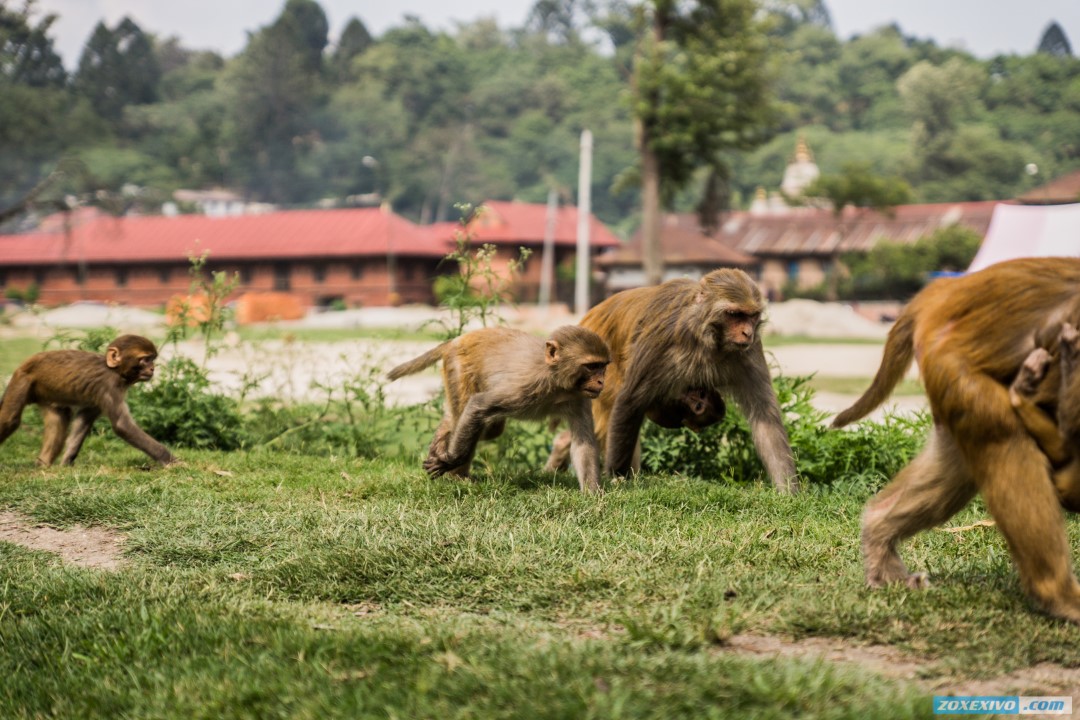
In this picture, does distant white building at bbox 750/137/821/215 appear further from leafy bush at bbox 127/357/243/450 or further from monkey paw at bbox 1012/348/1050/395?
monkey paw at bbox 1012/348/1050/395

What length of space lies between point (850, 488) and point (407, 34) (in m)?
112

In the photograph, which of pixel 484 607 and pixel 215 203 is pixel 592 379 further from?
pixel 215 203

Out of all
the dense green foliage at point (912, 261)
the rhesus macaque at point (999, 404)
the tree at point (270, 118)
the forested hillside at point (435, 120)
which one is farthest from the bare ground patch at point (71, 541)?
the tree at point (270, 118)

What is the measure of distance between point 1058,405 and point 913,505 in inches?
31.2

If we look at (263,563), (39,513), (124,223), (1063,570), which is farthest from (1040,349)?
(124,223)

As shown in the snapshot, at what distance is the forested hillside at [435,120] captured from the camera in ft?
253

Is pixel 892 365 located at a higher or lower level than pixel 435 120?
lower

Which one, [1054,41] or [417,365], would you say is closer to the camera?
[417,365]

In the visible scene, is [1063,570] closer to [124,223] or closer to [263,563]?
[263,563]

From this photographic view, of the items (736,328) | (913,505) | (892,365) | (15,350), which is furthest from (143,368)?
(15,350)

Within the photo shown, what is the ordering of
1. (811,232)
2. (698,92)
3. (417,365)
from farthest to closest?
(811,232) < (698,92) < (417,365)

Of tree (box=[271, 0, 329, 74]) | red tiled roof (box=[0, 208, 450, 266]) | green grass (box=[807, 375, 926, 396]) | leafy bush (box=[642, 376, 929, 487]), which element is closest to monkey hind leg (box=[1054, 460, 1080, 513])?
leafy bush (box=[642, 376, 929, 487])

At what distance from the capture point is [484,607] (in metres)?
4.68

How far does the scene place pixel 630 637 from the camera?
410 centimetres
